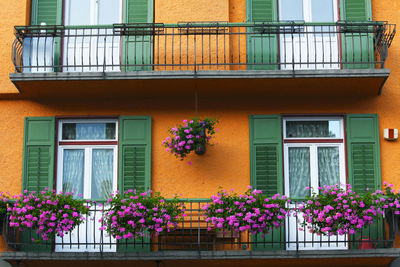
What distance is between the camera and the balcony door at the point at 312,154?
14047mm

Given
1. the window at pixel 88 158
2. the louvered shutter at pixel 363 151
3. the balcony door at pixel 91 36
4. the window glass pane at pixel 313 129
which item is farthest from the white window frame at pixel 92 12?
the louvered shutter at pixel 363 151

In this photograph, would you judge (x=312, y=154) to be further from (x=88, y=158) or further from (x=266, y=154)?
(x=88, y=158)

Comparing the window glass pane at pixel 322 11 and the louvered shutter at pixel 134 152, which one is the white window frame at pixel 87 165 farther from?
the window glass pane at pixel 322 11

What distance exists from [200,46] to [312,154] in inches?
110

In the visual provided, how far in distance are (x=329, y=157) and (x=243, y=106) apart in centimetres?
180

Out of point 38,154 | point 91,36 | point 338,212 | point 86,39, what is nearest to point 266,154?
point 338,212

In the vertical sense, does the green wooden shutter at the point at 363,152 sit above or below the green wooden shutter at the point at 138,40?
below

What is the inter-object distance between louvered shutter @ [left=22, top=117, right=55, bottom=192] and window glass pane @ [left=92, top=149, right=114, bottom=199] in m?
0.77

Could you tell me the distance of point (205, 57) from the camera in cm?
1420

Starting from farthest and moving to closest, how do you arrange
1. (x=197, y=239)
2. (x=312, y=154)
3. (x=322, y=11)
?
1. (x=322, y=11)
2. (x=312, y=154)
3. (x=197, y=239)

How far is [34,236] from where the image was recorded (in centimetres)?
1363

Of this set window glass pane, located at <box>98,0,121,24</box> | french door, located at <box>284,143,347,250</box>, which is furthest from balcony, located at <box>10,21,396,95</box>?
french door, located at <box>284,143,347,250</box>

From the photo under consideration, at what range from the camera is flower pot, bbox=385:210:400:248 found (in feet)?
43.0

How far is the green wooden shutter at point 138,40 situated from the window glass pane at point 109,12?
261 millimetres
